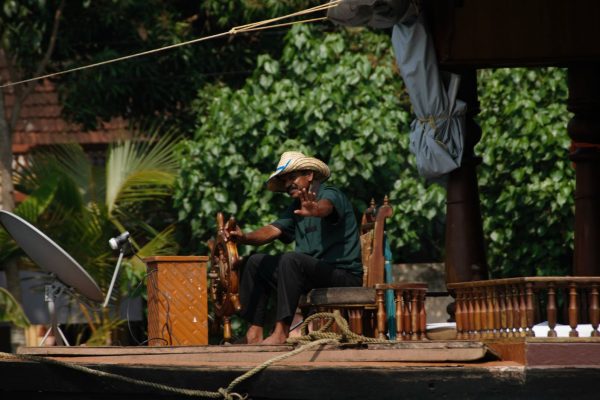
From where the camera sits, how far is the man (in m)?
8.14

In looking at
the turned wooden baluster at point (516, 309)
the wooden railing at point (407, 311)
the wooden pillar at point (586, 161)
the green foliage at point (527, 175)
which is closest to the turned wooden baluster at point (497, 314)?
the turned wooden baluster at point (516, 309)

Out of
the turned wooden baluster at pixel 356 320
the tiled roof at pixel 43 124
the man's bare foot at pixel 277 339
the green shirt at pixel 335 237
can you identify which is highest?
the tiled roof at pixel 43 124

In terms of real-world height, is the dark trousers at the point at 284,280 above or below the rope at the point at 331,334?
above

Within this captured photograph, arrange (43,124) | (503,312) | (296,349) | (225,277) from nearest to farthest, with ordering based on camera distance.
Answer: (503,312) → (296,349) → (225,277) → (43,124)

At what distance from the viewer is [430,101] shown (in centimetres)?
839

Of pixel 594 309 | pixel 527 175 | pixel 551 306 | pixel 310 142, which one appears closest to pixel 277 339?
pixel 551 306

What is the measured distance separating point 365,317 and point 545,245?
5.59m

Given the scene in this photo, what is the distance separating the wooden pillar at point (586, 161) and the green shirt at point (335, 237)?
1.10 meters

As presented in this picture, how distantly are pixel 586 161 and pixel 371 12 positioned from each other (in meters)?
1.31

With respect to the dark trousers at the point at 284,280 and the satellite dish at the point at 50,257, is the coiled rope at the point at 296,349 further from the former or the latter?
the satellite dish at the point at 50,257

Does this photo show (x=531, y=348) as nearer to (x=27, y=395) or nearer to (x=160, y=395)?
(x=160, y=395)

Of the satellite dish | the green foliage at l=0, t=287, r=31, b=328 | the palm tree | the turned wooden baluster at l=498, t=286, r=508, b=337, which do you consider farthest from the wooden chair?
the green foliage at l=0, t=287, r=31, b=328

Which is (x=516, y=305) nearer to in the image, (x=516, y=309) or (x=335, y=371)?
(x=516, y=309)

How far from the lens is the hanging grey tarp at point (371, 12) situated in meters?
8.38
